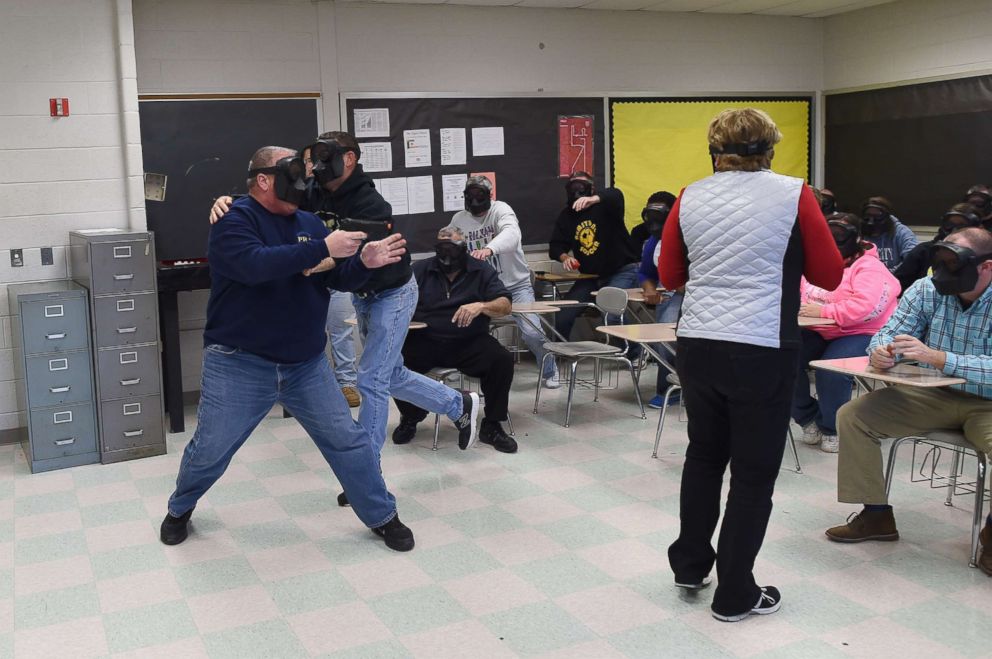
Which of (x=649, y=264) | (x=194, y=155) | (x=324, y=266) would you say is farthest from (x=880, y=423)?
(x=194, y=155)

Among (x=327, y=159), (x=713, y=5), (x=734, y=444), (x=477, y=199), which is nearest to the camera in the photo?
(x=734, y=444)

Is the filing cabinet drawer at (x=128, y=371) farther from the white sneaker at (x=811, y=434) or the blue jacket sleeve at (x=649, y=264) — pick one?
the white sneaker at (x=811, y=434)

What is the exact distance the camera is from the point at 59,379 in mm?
5133

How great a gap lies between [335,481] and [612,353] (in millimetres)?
1894

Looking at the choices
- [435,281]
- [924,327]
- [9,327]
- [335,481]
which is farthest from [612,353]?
[9,327]

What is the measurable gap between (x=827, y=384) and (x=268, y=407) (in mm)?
2805

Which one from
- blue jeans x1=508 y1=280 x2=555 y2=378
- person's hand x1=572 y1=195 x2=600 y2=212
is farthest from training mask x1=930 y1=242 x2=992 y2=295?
person's hand x1=572 y1=195 x2=600 y2=212

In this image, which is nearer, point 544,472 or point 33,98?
point 544,472

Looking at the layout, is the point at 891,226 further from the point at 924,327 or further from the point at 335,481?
the point at 335,481

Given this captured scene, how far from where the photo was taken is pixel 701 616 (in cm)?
319

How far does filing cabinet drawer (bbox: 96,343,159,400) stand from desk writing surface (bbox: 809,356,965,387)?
338 centimetres

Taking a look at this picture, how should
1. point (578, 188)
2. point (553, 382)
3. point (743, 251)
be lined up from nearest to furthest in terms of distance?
1. point (743, 251)
2. point (553, 382)
3. point (578, 188)

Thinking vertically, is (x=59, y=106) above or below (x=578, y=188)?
above

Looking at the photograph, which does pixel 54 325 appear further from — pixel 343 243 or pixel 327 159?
pixel 343 243
